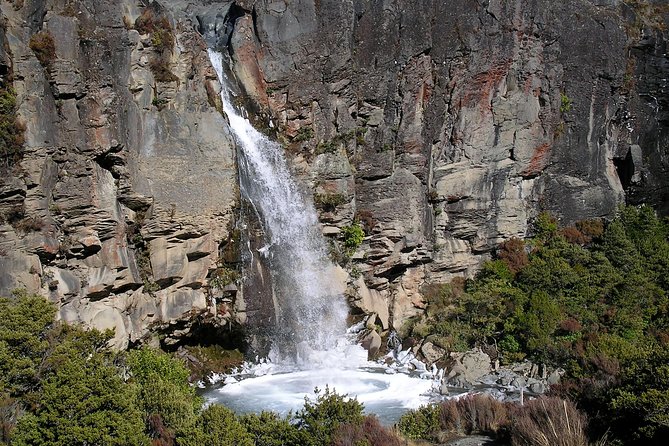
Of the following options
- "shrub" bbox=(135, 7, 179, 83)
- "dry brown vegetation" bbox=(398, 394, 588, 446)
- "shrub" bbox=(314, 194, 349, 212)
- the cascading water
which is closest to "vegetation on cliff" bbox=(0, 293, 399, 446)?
"dry brown vegetation" bbox=(398, 394, 588, 446)

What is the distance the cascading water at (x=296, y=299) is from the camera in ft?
75.0

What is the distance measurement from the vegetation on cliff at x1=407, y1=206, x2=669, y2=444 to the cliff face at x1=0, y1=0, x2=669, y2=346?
1.18 meters

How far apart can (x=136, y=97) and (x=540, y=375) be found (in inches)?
705

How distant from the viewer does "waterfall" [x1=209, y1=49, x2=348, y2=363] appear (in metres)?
24.2

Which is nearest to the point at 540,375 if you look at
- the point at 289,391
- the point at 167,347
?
the point at 289,391

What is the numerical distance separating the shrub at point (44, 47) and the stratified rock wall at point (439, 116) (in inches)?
346

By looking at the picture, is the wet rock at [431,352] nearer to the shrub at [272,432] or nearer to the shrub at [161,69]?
the shrub at [272,432]

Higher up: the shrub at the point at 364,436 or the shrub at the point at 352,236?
the shrub at the point at 352,236

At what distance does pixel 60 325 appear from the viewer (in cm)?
1593

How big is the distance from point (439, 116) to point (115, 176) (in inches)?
580

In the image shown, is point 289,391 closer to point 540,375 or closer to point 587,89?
point 540,375

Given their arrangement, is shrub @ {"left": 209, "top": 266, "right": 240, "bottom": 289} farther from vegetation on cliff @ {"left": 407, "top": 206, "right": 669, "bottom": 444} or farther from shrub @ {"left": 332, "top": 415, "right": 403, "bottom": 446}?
shrub @ {"left": 332, "top": 415, "right": 403, "bottom": 446}

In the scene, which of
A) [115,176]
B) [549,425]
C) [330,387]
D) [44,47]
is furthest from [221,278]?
[549,425]

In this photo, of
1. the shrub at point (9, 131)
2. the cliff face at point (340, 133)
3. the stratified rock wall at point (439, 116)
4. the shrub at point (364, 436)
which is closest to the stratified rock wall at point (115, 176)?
the cliff face at point (340, 133)
